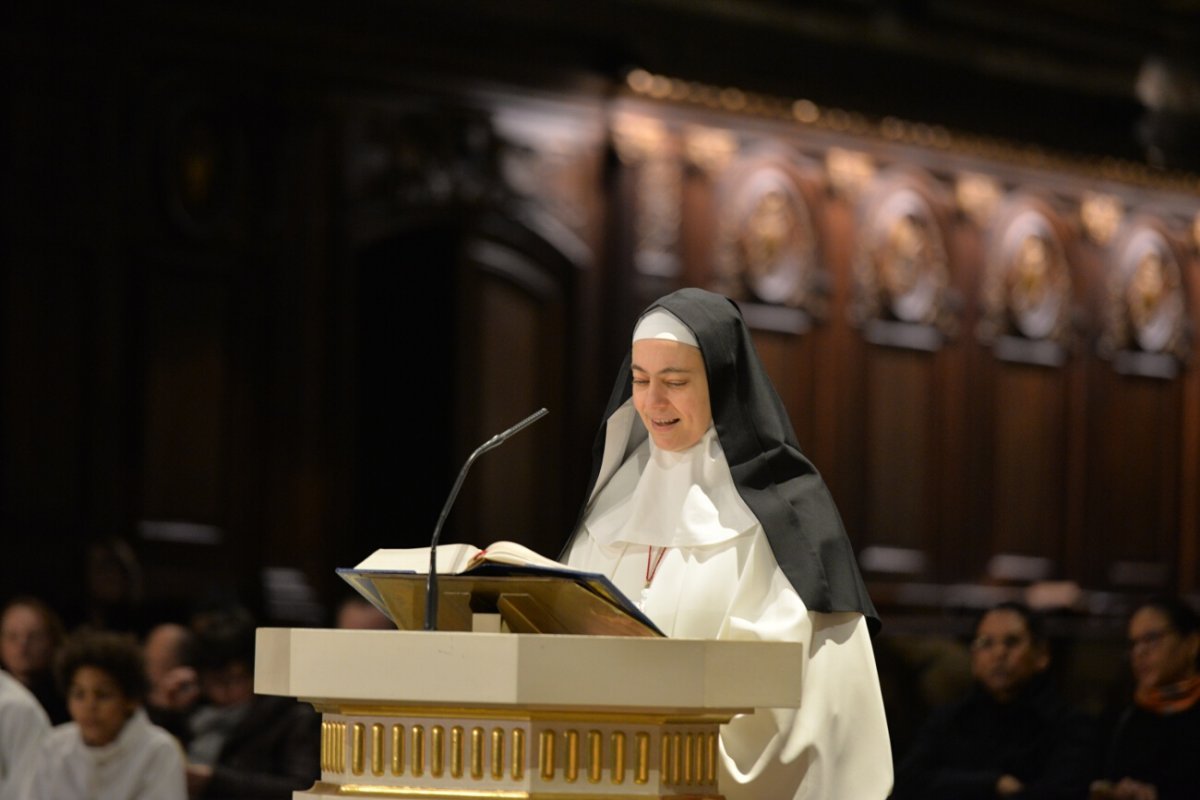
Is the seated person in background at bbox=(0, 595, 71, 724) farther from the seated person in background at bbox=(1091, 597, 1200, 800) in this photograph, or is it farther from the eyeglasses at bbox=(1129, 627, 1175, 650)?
the eyeglasses at bbox=(1129, 627, 1175, 650)

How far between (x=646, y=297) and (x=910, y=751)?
4456 millimetres

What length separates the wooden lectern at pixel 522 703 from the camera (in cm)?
339

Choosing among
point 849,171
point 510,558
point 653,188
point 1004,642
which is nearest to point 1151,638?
point 1004,642

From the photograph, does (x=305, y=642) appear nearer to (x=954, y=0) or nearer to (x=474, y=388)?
(x=474, y=388)

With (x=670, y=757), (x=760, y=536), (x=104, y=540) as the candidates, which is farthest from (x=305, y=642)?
(x=104, y=540)

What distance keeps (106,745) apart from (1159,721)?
3.39 m

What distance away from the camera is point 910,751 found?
741cm

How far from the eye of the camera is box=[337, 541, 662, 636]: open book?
11.5 ft

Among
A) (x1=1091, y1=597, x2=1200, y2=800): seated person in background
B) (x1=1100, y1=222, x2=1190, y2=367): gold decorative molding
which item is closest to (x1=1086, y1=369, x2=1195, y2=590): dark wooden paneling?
(x1=1100, y1=222, x2=1190, y2=367): gold decorative molding

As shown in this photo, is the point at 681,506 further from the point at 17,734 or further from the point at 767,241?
the point at 767,241

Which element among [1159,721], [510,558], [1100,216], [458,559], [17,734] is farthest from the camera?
[1100,216]

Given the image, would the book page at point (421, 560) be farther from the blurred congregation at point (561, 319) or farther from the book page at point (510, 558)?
the blurred congregation at point (561, 319)

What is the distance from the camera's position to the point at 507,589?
3.67 m

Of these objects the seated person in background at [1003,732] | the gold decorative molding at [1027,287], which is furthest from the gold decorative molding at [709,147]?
the seated person in background at [1003,732]
